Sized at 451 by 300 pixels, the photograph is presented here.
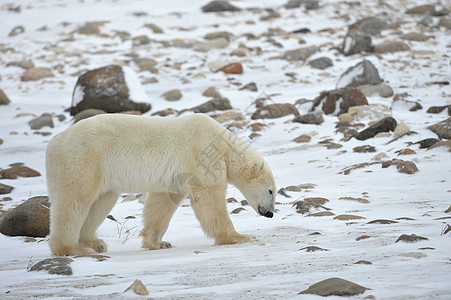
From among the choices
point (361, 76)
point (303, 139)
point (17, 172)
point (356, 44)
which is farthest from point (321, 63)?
point (17, 172)

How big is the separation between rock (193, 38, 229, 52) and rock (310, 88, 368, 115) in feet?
28.6

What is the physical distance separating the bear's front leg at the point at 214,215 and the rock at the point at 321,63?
11299 mm

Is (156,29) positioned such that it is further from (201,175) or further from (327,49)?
(201,175)

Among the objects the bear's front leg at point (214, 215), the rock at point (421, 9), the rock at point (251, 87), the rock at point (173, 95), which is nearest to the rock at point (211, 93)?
the rock at point (173, 95)

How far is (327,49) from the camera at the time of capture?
59.0 ft

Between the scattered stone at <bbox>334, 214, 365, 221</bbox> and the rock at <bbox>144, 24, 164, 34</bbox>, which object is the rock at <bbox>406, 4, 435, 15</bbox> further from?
the scattered stone at <bbox>334, 214, 365, 221</bbox>

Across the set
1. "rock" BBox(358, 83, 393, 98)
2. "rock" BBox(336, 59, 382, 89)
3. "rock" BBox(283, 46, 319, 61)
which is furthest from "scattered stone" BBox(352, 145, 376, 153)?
"rock" BBox(283, 46, 319, 61)

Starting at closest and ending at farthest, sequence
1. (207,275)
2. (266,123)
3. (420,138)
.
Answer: (207,275) < (420,138) < (266,123)

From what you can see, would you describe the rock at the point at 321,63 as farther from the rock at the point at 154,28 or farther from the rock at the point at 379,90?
the rock at the point at 154,28

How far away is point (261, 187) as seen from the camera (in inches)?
225

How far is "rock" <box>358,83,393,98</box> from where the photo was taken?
477 inches

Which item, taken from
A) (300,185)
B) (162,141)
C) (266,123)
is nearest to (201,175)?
(162,141)

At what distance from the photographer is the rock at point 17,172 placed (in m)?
9.08

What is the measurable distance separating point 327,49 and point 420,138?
10285 millimetres
